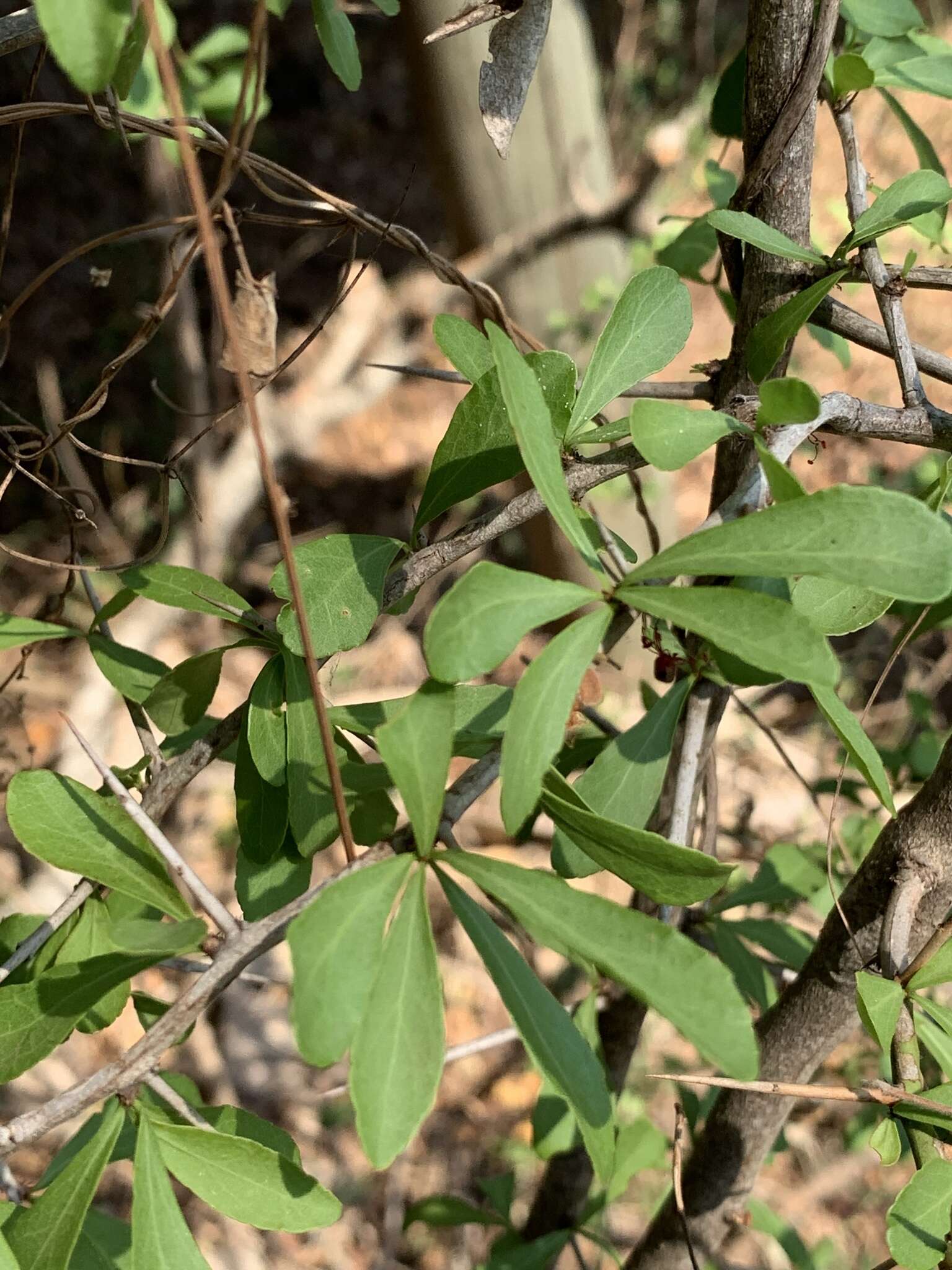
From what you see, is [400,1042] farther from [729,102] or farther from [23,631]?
[729,102]

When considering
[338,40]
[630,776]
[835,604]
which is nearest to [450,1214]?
[630,776]

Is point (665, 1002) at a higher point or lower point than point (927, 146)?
lower

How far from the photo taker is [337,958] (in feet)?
1.26

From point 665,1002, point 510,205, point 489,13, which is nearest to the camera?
point 665,1002

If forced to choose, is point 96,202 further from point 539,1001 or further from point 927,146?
point 539,1001

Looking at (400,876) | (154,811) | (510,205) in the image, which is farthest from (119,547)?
(400,876)

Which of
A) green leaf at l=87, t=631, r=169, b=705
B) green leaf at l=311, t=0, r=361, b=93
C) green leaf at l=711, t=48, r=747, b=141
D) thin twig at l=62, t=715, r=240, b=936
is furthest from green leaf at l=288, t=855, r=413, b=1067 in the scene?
green leaf at l=711, t=48, r=747, b=141

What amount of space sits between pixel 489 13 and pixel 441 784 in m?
0.45

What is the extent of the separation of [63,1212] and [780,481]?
470mm

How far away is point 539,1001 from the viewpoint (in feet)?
1.41

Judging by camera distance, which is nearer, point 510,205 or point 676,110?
point 510,205

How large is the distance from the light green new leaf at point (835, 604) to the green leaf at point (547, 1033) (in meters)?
0.23

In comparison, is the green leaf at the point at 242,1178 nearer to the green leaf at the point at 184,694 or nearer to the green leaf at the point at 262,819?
the green leaf at the point at 262,819

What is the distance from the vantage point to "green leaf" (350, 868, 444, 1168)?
387mm
